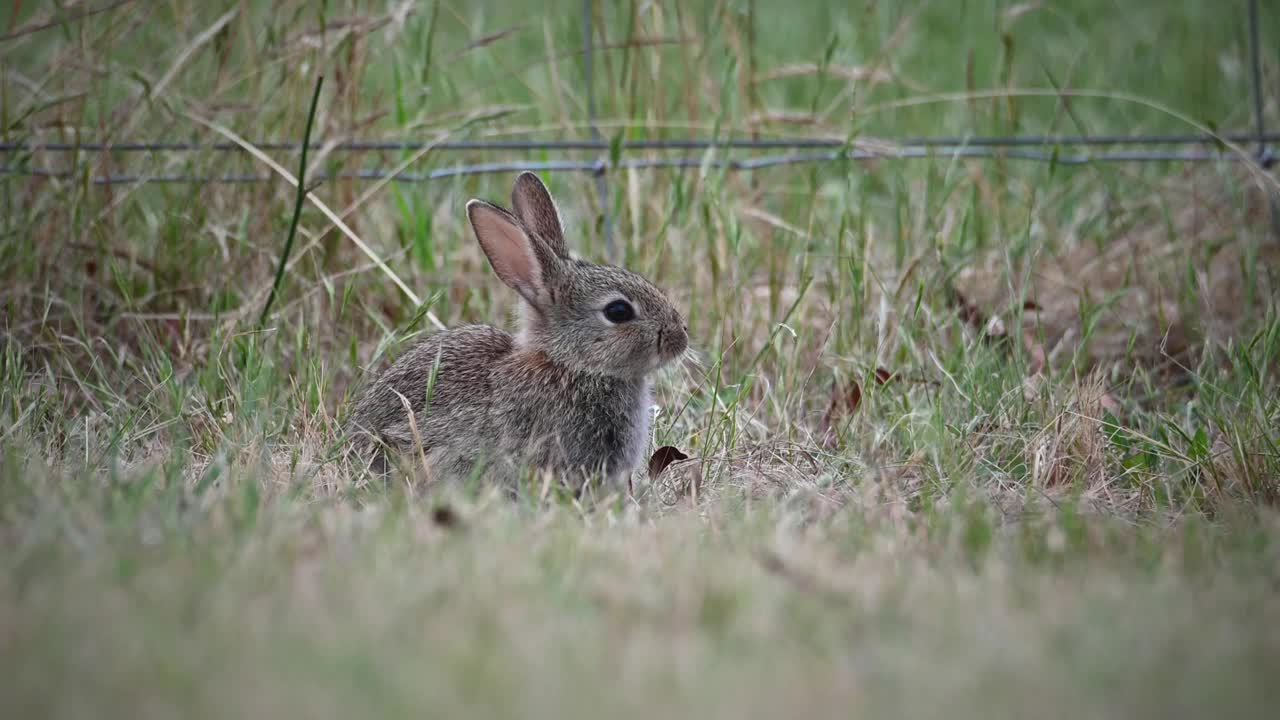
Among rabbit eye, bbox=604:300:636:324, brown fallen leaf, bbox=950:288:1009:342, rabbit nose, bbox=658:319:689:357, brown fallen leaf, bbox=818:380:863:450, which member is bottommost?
brown fallen leaf, bbox=818:380:863:450

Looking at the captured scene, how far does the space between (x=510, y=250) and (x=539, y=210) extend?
26 centimetres

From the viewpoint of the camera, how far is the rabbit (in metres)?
4.01

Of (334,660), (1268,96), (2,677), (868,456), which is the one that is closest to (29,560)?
(2,677)

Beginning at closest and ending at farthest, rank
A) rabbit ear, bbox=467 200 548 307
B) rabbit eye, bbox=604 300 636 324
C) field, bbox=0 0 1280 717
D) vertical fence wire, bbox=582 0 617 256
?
field, bbox=0 0 1280 717 → rabbit ear, bbox=467 200 548 307 → rabbit eye, bbox=604 300 636 324 → vertical fence wire, bbox=582 0 617 256

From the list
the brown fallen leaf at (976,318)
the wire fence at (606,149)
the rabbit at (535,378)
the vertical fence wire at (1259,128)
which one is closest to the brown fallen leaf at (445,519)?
the rabbit at (535,378)

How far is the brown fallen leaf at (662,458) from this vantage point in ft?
13.4

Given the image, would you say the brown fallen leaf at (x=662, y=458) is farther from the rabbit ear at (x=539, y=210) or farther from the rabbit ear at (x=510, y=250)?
the rabbit ear at (x=539, y=210)

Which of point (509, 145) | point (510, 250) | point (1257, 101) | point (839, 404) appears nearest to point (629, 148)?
point (509, 145)

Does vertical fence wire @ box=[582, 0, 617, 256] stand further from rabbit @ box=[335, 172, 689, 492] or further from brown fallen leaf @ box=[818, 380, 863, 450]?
brown fallen leaf @ box=[818, 380, 863, 450]

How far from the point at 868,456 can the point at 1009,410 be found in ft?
1.54

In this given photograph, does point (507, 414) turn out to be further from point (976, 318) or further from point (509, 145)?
point (976, 318)

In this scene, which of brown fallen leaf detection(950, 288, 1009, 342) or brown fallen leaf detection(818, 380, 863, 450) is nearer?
brown fallen leaf detection(818, 380, 863, 450)

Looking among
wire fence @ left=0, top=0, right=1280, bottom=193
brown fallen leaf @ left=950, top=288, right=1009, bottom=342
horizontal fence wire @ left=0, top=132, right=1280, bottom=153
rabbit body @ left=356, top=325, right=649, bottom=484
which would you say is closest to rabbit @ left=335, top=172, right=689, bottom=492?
rabbit body @ left=356, top=325, right=649, bottom=484

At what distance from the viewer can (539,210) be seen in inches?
174
